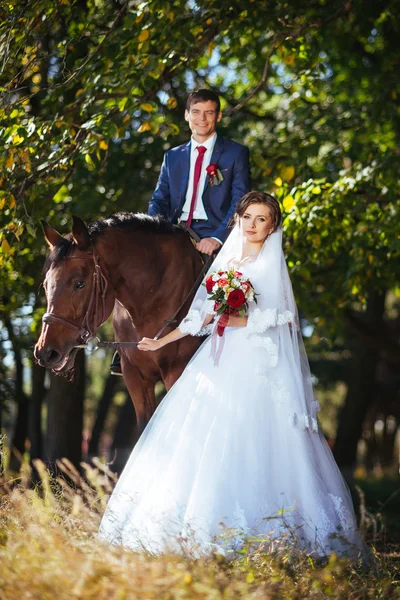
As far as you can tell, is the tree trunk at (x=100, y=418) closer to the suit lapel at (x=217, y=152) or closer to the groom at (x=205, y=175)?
the groom at (x=205, y=175)

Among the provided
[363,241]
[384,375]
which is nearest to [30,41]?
[363,241]

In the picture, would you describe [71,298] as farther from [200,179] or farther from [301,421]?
[301,421]

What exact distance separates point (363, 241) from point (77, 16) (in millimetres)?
4502

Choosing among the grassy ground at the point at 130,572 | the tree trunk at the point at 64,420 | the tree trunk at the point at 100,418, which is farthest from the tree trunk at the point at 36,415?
the grassy ground at the point at 130,572

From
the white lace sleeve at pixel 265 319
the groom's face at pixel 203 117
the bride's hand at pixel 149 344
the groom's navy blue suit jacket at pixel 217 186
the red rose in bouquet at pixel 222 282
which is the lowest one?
the bride's hand at pixel 149 344

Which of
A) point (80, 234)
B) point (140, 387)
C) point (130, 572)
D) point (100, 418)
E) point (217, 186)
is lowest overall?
point (100, 418)

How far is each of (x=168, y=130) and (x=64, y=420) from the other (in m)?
4.47

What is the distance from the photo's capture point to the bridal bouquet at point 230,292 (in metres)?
5.58

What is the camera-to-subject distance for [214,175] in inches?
262

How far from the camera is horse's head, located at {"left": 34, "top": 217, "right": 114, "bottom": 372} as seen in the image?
5.57 m

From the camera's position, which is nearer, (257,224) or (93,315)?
(93,315)

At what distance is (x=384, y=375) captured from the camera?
26141mm

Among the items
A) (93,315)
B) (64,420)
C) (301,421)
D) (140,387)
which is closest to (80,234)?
(93,315)

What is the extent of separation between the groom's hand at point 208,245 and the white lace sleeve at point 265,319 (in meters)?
0.86
